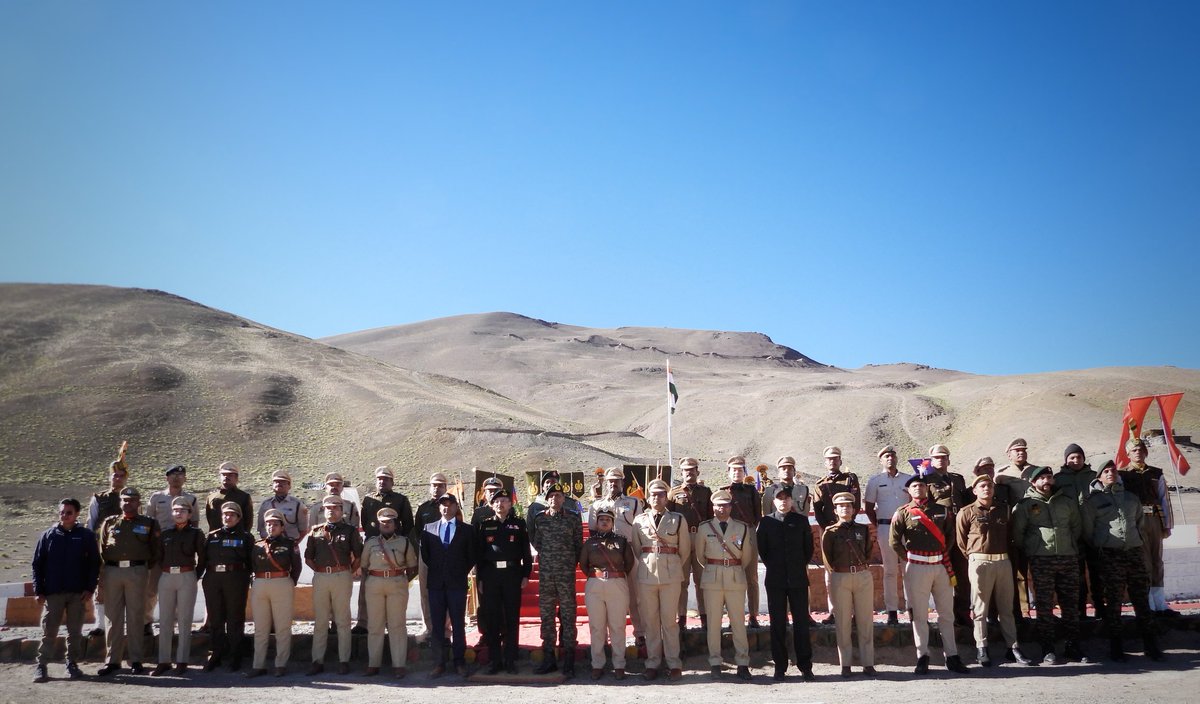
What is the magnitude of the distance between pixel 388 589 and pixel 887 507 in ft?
19.7

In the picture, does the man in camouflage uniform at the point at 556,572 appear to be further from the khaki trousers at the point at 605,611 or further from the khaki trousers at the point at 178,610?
the khaki trousers at the point at 178,610

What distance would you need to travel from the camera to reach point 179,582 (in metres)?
9.45

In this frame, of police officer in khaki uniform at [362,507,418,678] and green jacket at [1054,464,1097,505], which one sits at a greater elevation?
green jacket at [1054,464,1097,505]

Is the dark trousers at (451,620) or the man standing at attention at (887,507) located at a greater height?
the man standing at attention at (887,507)

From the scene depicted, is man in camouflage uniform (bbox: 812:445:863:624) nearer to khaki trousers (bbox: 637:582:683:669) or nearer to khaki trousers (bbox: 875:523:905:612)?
khaki trousers (bbox: 875:523:905:612)

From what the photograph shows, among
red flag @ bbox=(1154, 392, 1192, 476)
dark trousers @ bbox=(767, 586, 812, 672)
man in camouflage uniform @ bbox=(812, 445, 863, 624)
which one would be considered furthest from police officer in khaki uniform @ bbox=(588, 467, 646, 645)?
red flag @ bbox=(1154, 392, 1192, 476)

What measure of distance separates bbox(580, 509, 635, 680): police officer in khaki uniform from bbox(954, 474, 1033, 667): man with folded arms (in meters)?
3.69

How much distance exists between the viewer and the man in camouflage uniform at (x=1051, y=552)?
8906mm

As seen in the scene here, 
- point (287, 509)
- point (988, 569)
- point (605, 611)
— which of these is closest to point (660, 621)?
point (605, 611)

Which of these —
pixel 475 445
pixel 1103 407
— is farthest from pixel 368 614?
pixel 1103 407

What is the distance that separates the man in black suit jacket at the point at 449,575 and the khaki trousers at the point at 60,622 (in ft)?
12.8

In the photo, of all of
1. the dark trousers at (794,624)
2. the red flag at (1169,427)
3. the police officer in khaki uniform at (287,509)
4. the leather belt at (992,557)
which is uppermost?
the red flag at (1169,427)

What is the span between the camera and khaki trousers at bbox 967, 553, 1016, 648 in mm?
8875

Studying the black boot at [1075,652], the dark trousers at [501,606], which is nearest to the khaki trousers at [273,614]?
the dark trousers at [501,606]
